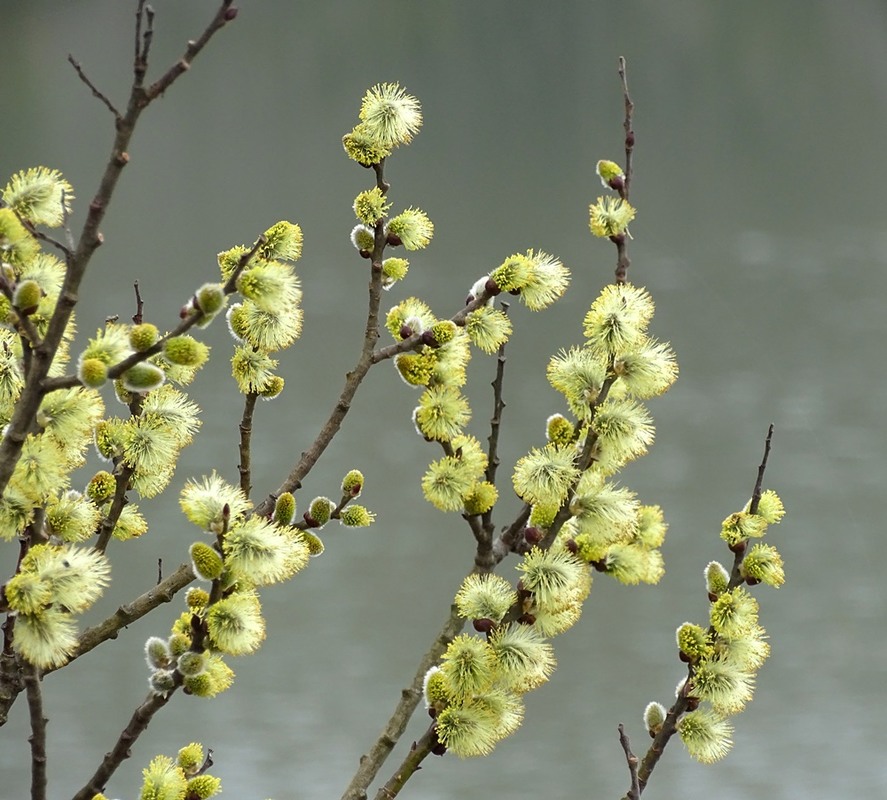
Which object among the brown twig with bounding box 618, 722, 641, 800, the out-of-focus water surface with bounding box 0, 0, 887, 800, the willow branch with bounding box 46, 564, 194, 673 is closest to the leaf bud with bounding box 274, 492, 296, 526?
the willow branch with bounding box 46, 564, 194, 673

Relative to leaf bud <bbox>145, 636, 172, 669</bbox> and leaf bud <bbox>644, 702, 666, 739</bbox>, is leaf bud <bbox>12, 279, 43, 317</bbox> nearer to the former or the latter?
leaf bud <bbox>145, 636, 172, 669</bbox>

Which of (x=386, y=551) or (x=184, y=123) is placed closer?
(x=386, y=551)

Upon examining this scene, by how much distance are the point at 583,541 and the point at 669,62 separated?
27.1 feet

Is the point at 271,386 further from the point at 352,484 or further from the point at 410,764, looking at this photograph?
the point at 410,764

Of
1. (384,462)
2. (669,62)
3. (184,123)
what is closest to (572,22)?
(669,62)

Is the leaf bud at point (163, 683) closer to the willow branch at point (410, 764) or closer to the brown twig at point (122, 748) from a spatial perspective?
the brown twig at point (122, 748)

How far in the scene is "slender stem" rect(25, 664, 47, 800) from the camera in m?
0.51

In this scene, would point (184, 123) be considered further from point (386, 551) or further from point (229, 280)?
point (229, 280)

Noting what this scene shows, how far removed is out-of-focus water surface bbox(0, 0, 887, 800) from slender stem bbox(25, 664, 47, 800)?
2067 mm

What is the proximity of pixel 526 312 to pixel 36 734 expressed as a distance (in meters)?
4.35

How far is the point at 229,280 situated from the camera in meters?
0.48

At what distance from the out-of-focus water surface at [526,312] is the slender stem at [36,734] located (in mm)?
2067

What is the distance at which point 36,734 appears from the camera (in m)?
0.53

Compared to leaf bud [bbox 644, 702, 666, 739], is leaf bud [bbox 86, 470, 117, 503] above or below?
below
